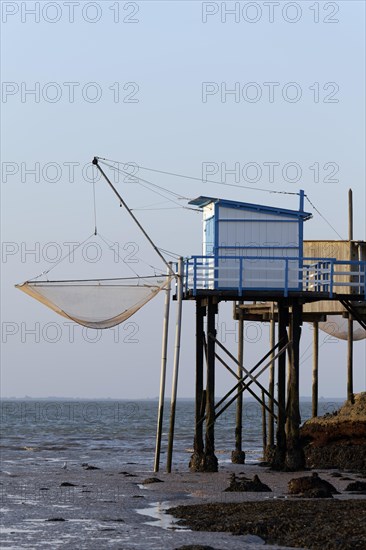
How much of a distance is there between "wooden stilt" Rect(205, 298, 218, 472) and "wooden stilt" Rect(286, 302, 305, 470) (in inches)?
92.3

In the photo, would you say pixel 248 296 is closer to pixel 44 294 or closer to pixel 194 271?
pixel 194 271

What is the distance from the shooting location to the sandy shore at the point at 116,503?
2292 cm

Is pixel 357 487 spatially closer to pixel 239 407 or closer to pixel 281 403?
pixel 281 403

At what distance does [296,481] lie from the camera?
1155 inches

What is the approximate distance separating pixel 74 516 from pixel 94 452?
31.5 metres

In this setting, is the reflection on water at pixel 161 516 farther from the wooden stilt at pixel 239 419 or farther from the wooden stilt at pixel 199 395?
the wooden stilt at pixel 239 419

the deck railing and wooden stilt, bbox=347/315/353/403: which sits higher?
the deck railing

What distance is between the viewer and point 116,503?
28875 millimetres

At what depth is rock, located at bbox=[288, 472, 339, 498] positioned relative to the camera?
28.0 meters

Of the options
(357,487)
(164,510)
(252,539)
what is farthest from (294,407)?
(252,539)

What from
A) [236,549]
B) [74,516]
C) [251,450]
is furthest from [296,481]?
[251,450]

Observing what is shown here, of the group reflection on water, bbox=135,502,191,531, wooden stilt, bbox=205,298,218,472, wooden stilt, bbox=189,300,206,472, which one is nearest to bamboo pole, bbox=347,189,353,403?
wooden stilt, bbox=189,300,206,472

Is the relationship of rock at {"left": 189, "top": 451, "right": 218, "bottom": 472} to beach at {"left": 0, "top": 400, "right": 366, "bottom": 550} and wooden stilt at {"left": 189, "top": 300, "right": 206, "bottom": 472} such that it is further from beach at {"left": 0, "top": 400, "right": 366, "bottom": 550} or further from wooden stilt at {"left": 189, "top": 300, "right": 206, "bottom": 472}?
beach at {"left": 0, "top": 400, "right": 366, "bottom": 550}

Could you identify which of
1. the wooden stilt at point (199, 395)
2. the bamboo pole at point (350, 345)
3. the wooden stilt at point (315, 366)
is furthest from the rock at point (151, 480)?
the wooden stilt at point (315, 366)
